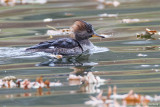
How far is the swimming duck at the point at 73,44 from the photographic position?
32.4 ft

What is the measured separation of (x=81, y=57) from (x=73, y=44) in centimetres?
53

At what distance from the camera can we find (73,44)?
33.7ft

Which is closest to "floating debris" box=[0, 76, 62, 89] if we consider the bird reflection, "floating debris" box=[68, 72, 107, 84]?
"floating debris" box=[68, 72, 107, 84]

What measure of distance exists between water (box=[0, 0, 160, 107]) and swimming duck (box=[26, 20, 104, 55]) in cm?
17

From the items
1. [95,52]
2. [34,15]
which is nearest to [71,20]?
[34,15]

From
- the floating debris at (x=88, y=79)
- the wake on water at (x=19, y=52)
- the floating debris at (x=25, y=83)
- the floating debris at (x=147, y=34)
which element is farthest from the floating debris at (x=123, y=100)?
the floating debris at (x=147, y=34)

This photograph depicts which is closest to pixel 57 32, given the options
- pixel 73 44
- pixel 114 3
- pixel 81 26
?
pixel 81 26

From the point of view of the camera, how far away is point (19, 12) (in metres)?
15.7

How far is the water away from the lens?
6.48m

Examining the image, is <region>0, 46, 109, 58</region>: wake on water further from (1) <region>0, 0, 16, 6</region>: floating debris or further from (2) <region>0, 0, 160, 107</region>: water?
(1) <region>0, 0, 16, 6</region>: floating debris

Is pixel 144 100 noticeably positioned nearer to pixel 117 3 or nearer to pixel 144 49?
pixel 144 49

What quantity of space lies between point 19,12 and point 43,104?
10.2m

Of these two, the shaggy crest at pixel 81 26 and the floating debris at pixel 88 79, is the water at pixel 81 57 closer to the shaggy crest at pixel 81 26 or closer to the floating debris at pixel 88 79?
the floating debris at pixel 88 79

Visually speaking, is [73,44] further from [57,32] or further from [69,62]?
[57,32]
